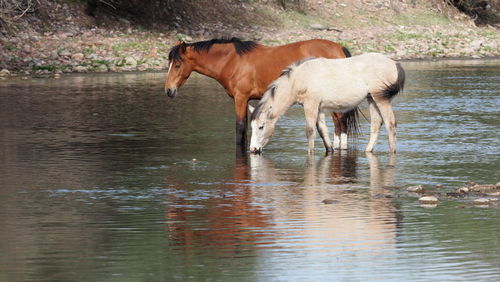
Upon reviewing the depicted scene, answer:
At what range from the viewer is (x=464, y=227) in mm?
8977

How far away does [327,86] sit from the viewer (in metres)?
13.5

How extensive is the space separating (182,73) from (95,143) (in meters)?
1.75

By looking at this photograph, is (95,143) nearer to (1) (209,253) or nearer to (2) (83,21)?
(1) (209,253)

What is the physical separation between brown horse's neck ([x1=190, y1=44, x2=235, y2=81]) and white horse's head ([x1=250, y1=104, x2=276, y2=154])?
1.63m

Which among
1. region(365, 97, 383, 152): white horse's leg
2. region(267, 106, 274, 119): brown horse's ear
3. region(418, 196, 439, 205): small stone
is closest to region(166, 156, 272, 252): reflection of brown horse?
region(418, 196, 439, 205): small stone

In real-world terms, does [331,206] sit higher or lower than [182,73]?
lower

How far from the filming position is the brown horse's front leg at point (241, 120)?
49.0 ft

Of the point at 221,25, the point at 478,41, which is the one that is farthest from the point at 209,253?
the point at 478,41

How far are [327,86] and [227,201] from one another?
3.54 meters

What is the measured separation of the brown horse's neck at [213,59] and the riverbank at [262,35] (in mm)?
13930

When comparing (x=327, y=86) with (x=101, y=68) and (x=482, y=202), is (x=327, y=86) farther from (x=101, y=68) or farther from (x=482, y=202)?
(x=101, y=68)

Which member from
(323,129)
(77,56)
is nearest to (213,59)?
(323,129)

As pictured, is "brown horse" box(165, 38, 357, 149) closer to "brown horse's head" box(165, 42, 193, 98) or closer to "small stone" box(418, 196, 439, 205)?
"brown horse's head" box(165, 42, 193, 98)

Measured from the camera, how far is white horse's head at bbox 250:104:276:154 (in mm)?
13711
